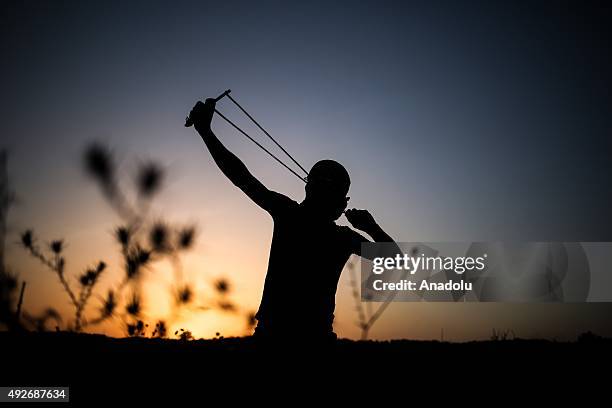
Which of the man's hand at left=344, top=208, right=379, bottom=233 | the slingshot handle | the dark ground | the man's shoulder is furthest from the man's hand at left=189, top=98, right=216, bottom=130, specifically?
the dark ground

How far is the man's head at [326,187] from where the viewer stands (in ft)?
8.37

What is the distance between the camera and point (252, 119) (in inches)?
172

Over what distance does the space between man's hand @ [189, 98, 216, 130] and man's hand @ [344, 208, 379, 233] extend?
4.13 feet

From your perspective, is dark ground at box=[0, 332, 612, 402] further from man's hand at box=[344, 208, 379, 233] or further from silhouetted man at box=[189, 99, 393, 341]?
man's hand at box=[344, 208, 379, 233]

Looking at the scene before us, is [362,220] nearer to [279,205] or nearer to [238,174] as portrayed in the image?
[279,205]

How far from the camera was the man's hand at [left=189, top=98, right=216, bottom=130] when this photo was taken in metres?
2.81

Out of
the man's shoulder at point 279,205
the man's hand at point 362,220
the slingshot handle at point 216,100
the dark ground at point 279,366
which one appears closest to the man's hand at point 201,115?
the slingshot handle at point 216,100

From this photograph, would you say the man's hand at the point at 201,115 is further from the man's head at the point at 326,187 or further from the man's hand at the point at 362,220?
the man's hand at the point at 362,220

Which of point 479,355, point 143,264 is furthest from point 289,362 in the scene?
point 479,355

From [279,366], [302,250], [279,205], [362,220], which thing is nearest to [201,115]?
[279,205]

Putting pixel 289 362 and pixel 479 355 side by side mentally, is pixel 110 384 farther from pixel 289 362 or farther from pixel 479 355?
pixel 479 355

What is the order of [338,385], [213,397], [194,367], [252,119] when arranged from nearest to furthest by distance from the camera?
1. [338,385]
2. [213,397]
3. [252,119]
4. [194,367]

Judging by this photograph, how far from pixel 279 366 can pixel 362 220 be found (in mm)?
1324

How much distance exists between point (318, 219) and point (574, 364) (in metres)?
5.02
